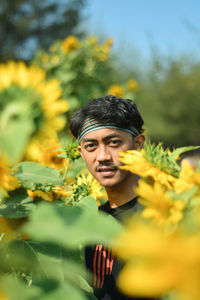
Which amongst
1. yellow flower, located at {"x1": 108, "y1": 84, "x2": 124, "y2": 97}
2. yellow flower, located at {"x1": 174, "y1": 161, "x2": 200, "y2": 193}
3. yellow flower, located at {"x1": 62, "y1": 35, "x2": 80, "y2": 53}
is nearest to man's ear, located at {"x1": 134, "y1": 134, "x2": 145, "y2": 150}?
yellow flower, located at {"x1": 174, "y1": 161, "x2": 200, "y2": 193}

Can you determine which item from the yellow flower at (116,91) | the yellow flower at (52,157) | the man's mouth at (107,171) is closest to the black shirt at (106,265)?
the man's mouth at (107,171)

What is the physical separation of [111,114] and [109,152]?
146 mm

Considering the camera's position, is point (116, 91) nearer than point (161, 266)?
No

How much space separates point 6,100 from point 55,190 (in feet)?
1.73

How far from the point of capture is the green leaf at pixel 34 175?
0.86 metres

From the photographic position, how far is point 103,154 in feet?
4.19

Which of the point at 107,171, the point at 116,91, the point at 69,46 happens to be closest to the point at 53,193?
the point at 107,171

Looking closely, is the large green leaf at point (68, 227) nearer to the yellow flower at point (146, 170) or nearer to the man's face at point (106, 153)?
the yellow flower at point (146, 170)

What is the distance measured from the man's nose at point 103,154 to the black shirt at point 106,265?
0.59 feet

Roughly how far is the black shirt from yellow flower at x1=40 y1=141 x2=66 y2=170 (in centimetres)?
38

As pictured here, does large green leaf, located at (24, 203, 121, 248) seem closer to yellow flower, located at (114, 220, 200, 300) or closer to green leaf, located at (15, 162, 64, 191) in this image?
yellow flower, located at (114, 220, 200, 300)

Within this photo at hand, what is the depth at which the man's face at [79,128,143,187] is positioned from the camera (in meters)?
1.28

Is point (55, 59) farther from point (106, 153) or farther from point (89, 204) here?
point (89, 204)

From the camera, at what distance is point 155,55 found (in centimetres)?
1628
